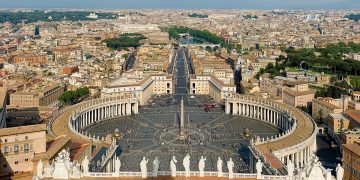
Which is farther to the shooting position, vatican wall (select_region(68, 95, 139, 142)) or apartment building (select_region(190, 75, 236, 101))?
apartment building (select_region(190, 75, 236, 101))

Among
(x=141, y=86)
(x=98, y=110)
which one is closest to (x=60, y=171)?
(x=98, y=110)

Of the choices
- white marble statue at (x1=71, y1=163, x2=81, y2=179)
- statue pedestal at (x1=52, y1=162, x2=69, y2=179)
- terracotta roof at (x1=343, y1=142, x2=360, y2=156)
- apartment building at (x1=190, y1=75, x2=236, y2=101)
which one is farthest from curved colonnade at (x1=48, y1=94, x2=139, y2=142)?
terracotta roof at (x1=343, y1=142, x2=360, y2=156)

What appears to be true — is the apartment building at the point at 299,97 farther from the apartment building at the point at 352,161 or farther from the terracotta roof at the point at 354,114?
the apartment building at the point at 352,161

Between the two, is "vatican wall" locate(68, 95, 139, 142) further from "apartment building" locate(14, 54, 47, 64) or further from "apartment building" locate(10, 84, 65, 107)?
"apartment building" locate(14, 54, 47, 64)

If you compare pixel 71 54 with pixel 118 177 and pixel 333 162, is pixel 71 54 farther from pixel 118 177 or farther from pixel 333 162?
pixel 118 177

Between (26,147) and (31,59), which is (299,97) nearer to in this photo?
(26,147)

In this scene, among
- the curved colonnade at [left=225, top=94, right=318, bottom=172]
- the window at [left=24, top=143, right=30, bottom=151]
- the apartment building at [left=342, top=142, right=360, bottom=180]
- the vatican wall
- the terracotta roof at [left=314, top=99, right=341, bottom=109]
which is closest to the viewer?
the window at [left=24, top=143, right=30, bottom=151]
